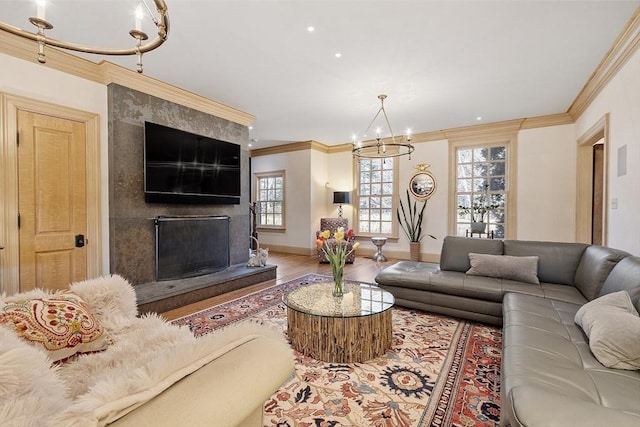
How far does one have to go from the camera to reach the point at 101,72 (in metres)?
3.32

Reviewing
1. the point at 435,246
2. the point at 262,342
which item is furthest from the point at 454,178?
the point at 262,342

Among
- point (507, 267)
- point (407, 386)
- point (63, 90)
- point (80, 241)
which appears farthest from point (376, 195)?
point (63, 90)

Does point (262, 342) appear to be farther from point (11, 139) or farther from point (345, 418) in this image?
point (11, 139)

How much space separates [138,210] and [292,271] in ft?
8.87

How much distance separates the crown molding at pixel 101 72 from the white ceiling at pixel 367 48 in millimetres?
146

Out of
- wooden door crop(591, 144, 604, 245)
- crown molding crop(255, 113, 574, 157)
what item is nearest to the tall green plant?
crown molding crop(255, 113, 574, 157)

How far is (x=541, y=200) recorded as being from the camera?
17.1 feet

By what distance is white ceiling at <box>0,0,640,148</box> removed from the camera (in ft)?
7.82

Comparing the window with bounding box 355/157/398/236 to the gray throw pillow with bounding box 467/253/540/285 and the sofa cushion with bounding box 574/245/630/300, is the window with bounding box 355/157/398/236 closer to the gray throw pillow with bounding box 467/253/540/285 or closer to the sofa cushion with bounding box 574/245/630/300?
the gray throw pillow with bounding box 467/253/540/285

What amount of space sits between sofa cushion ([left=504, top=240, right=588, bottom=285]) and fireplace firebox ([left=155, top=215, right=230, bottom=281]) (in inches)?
158

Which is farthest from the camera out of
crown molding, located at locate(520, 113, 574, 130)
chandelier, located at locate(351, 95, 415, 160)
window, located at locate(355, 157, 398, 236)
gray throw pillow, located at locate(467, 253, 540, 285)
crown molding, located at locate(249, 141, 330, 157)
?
crown molding, located at locate(249, 141, 330, 157)

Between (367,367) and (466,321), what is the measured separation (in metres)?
1.42

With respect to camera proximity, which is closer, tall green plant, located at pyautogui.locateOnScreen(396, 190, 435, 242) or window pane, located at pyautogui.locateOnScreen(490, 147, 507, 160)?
window pane, located at pyautogui.locateOnScreen(490, 147, 507, 160)

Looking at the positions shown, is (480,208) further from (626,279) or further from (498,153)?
(626,279)
